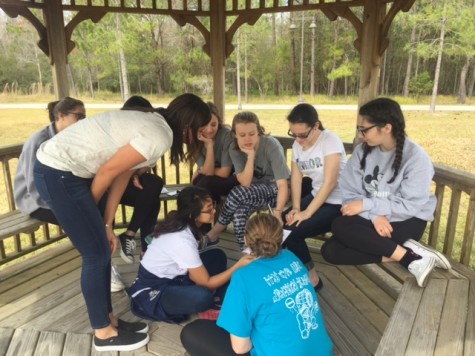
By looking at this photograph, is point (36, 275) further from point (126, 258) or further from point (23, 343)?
point (23, 343)

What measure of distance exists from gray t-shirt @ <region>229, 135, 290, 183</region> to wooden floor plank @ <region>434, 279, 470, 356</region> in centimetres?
146

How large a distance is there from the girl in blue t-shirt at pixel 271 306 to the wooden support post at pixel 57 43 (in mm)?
2988

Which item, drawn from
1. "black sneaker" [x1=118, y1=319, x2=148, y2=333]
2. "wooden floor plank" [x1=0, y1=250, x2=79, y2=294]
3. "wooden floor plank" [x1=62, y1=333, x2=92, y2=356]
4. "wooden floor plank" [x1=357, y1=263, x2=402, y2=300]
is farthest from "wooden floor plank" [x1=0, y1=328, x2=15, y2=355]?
"wooden floor plank" [x1=357, y1=263, x2=402, y2=300]

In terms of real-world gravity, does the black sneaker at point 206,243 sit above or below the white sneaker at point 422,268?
below

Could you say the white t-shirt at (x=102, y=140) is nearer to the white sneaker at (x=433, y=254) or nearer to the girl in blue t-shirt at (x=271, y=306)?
the girl in blue t-shirt at (x=271, y=306)

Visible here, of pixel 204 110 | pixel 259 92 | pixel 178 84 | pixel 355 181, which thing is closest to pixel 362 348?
pixel 355 181

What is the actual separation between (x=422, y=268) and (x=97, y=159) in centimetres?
177

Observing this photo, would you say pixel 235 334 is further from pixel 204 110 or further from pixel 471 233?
pixel 471 233

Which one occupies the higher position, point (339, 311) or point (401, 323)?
point (401, 323)

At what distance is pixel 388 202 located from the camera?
242 cm

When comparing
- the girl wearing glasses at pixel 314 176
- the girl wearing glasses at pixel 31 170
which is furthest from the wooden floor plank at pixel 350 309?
the girl wearing glasses at pixel 31 170

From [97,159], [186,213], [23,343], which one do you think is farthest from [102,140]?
[23,343]

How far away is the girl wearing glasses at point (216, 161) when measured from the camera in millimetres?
3471

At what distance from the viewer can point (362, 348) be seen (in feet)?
7.54
